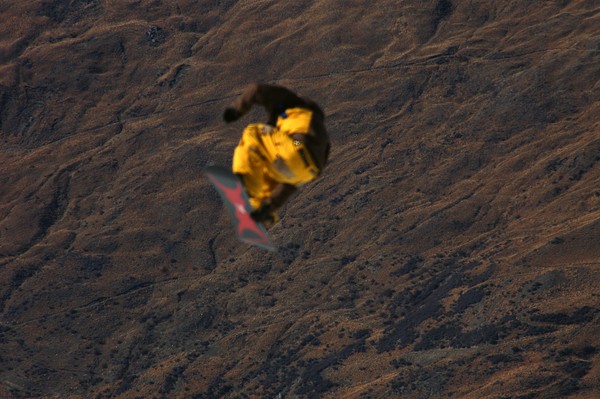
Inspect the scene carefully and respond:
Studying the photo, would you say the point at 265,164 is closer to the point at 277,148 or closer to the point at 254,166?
the point at 254,166

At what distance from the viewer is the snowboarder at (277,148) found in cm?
1216

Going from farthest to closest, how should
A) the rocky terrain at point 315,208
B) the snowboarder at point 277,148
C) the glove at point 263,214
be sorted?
1. the rocky terrain at point 315,208
2. the glove at point 263,214
3. the snowboarder at point 277,148

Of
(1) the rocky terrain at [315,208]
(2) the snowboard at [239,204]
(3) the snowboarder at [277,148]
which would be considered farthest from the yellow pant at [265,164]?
(1) the rocky terrain at [315,208]

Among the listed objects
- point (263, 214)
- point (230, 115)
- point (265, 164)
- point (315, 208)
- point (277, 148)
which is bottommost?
point (315, 208)

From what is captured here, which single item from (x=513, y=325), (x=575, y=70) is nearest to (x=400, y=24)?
(x=575, y=70)

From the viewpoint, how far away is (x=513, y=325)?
7100cm

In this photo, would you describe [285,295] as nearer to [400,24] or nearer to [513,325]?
[513,325]

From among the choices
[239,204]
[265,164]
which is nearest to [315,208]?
[239,204]

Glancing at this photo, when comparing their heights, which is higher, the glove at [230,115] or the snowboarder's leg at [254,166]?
the glove at [230,115]

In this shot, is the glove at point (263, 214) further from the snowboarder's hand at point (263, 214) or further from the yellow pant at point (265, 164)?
the yellow pant at point (265, 164)

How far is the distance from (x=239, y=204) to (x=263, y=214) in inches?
33.4

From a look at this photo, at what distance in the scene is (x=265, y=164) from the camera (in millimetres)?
12820

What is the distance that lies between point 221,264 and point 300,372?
15.8 m

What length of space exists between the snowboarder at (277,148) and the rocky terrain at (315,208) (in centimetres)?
5515
